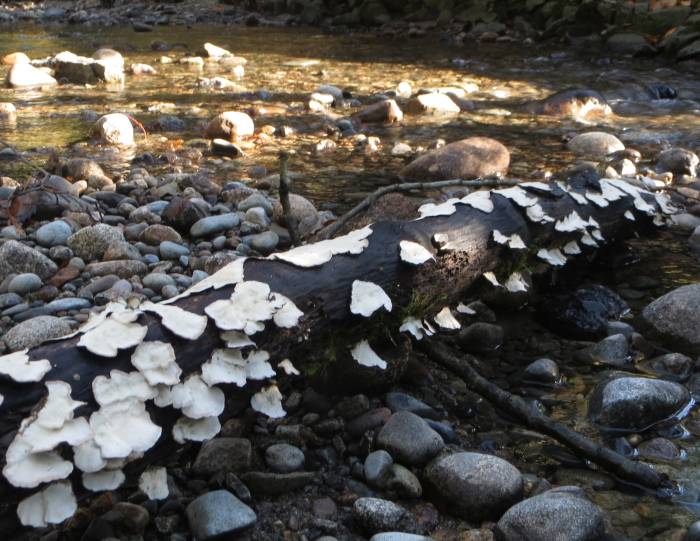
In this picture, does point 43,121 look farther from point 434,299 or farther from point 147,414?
point 147,414

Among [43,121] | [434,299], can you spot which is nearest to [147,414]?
[434,299]

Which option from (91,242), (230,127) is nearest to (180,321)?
(91,242)

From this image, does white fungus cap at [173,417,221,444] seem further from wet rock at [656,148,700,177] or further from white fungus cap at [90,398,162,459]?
wet rock at [656,148,700,177]

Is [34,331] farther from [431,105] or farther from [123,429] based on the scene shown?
[431,105]

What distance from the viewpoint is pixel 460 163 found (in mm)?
4594

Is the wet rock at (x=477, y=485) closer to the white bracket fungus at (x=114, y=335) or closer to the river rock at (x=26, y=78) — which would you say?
the white bracket fungus at (x=114, y=335)

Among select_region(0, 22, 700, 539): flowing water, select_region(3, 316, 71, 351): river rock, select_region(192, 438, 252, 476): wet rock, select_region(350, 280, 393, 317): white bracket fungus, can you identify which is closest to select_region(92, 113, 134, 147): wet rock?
select_region(0, 22, 700, 539): flowing water

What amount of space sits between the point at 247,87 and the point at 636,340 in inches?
236

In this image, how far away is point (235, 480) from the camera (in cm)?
184

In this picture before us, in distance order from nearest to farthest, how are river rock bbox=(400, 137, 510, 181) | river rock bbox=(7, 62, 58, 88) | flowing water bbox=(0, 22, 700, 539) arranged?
1. flowing water bbox=(0, 22, 700, 539)
2. river rock bbox=(400, 137, 510, 181)
3. river rock bbox=(7, 62, 58, 88)

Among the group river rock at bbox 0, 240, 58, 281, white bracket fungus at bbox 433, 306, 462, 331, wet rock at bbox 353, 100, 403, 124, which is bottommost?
wet rock at bbox 353, 100, 403, 124

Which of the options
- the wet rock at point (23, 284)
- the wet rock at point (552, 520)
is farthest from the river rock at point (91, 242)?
the wet rock at point (552, 520)

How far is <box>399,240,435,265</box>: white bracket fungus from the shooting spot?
2.16m

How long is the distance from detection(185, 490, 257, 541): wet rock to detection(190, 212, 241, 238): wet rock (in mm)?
1937
